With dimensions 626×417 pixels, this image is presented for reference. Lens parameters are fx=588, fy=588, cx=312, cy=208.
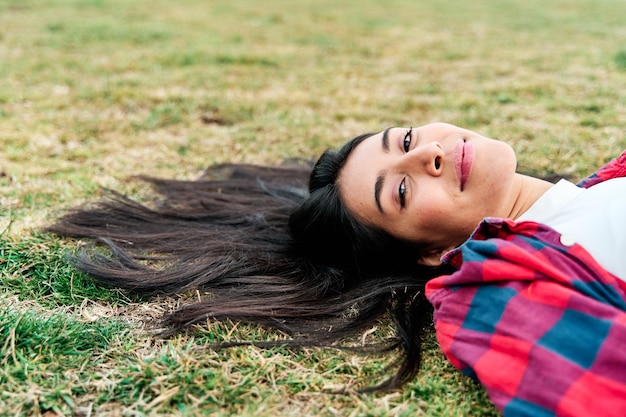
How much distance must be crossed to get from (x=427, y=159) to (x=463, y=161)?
175mm

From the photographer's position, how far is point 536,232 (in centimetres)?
231

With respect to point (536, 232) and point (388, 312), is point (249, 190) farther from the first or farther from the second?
point (536, 232)

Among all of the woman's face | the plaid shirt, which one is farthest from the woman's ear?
the plaid shirt

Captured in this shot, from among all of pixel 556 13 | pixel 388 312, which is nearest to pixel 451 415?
pixel 388 312

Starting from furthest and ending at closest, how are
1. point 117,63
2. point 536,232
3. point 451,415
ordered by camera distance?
point 117,63, point 536,232, point 451,415

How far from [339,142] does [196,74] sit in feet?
8.43

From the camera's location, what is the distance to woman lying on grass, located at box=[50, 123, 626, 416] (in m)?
1.98

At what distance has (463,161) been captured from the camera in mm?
2680

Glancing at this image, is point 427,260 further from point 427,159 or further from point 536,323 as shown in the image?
point 536,323

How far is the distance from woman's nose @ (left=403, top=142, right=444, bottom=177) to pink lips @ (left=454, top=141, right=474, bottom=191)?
71 mm

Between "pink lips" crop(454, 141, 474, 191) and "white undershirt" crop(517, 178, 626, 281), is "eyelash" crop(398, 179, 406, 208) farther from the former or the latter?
"white undershirt" crop(517, 178, 626, 281)

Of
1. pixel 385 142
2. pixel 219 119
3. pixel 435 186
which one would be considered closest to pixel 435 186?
pixel 435 186

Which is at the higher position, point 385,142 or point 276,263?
point 385,142

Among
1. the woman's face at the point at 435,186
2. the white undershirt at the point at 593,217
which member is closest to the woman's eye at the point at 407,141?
the woman's face at the point at 435,186
